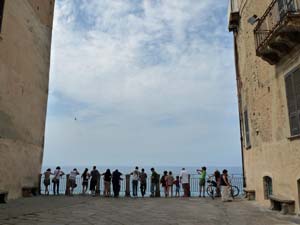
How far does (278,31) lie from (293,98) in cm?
222

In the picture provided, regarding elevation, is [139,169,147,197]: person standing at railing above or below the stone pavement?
above

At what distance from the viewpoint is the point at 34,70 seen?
59.8ft

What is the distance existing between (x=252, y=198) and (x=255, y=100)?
4.71 meters

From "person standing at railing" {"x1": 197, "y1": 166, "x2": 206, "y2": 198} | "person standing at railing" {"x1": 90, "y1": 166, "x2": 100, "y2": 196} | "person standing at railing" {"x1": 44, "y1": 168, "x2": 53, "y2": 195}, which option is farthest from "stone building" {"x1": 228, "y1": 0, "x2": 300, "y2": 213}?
"person standing at railing" {"x1": 44, "y1": 168, "x2": 53, "y2": 195}

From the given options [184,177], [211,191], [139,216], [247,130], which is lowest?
[139,216]

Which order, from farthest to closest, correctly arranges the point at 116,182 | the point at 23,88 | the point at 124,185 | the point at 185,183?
the point at 124,185, the point at 185,183, the point at 116,182, the point at 23,88

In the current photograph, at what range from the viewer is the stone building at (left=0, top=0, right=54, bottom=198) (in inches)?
580

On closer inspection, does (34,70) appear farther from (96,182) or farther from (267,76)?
(267,76)

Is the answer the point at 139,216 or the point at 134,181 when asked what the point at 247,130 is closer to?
the point at 134,181

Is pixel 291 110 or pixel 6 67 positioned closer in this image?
pixel 291 110

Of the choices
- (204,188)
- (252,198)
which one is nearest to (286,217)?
(252,198)

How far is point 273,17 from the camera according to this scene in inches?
459

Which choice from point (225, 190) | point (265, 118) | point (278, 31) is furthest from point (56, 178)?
point (278, 31)

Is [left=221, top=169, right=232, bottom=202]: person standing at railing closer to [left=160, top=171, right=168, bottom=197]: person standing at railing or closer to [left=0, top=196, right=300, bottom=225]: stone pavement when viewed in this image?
[left=0, top=196, right=300, bottom=225]: stone pavement
